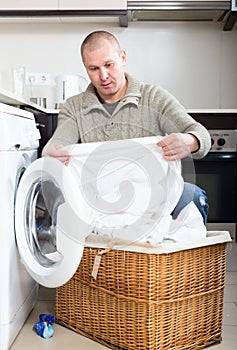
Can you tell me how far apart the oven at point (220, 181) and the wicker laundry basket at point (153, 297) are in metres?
1.74

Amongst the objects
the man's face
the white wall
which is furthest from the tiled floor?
the white wall

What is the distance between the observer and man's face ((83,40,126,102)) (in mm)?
1973

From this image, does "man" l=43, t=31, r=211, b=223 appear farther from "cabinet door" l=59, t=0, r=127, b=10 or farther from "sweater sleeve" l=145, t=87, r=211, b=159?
"cabinet door" l=59, t=0, r=127, b=10

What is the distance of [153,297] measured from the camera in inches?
60.8

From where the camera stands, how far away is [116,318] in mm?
1649

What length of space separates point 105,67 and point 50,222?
A: 610 mm

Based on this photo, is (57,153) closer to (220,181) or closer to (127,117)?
(127,117)

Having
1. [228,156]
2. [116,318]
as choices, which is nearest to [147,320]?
[116,318]

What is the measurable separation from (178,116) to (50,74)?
6.07 feet

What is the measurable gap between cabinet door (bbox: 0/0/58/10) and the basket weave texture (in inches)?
79.3

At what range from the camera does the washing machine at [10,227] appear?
1.62 meters

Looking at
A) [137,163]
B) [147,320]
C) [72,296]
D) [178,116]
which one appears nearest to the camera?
[147,320]

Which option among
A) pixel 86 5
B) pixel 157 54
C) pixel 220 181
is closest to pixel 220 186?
pixel 220 181

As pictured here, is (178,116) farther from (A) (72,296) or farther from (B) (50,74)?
(B) (50,74)
